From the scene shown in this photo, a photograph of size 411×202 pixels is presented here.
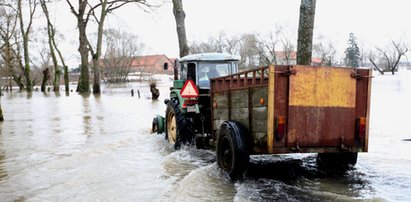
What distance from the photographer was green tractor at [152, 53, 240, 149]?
8.99 m

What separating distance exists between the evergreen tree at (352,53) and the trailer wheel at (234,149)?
328 feet

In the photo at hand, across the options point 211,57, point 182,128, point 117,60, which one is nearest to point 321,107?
point 182,128

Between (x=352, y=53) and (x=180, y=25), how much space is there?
9157 cm

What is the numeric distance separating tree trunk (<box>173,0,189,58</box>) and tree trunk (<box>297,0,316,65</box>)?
25.2 ft

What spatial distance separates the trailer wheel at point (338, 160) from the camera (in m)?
7.12

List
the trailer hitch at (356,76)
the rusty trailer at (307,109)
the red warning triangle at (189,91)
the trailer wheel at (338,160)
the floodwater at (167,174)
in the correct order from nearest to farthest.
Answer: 1. the floodwater at (167,174)
2. the rusty trailer at (307,109)
3. the trailer hitch at (356,76)
4. the trailer wheel at (338,160)
5. the red warning triangle at (189,91)

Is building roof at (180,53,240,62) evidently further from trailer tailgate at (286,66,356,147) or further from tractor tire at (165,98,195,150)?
trailer tailgate at (286,66,356,147)

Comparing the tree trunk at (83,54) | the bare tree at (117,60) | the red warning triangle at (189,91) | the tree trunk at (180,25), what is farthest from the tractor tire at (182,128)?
the bare tree at (117,60)

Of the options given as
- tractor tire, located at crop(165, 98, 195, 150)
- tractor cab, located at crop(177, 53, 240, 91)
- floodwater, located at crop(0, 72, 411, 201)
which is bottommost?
floodwater, located at crop(0, 72, 411, 201)

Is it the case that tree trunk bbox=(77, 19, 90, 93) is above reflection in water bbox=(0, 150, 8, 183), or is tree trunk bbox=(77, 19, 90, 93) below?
above

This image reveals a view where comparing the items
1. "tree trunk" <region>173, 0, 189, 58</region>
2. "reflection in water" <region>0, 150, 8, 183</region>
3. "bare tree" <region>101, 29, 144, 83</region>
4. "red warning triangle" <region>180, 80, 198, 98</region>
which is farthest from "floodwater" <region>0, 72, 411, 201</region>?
→ "bare tree" <region>101, 29, 144, 83</region>

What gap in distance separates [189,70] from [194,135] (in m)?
1.71

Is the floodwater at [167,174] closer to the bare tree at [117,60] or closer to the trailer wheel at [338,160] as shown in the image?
the trailer wheel at [338,160]

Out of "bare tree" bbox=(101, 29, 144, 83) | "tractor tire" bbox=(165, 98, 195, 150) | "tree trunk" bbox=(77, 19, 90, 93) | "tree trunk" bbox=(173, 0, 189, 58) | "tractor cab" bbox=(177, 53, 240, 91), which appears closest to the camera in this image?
"tractor tire" bbox=(165, 98, 195, 150)
